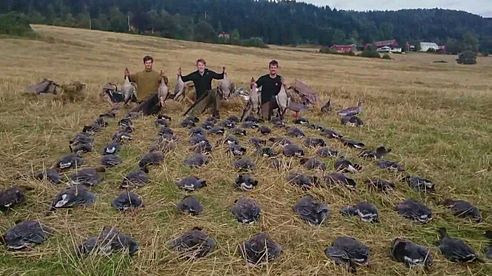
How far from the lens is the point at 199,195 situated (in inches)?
221

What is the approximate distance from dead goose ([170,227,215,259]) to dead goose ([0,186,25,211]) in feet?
6.16

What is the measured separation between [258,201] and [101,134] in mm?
4272

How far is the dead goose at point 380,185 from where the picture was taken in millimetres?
5900

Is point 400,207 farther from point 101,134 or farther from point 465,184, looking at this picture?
point 101,134

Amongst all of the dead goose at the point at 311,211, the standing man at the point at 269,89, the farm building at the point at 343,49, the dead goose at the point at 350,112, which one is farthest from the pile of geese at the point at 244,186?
the farm building at the point at 343,49

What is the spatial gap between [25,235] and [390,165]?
4.59m

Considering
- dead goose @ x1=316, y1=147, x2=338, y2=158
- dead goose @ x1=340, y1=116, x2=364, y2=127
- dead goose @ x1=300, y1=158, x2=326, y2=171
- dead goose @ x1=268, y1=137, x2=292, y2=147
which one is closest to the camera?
dead goose @ x1=300, y1=158, x2=326, y2=171

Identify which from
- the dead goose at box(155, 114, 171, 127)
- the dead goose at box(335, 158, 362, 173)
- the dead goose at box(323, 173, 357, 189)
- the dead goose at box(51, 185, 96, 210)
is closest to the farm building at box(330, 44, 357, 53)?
the dead goose at box(155, 114, 171, 127)

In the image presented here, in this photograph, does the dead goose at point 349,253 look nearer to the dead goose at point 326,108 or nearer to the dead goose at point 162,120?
the dead goose at point 162,120

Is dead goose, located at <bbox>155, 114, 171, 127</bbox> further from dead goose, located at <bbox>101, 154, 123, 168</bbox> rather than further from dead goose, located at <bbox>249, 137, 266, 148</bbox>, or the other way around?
dead goose, located at <bbox>101, 154, 123, 168</bbox>

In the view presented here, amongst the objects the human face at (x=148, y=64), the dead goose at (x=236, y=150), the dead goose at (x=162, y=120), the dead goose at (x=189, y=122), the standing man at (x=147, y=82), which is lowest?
the dead goose at (x=162, y=120)

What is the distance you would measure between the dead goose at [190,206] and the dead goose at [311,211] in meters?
0.98

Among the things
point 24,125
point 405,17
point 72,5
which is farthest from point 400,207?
point 405,17

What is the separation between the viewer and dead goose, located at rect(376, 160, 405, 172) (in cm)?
667
